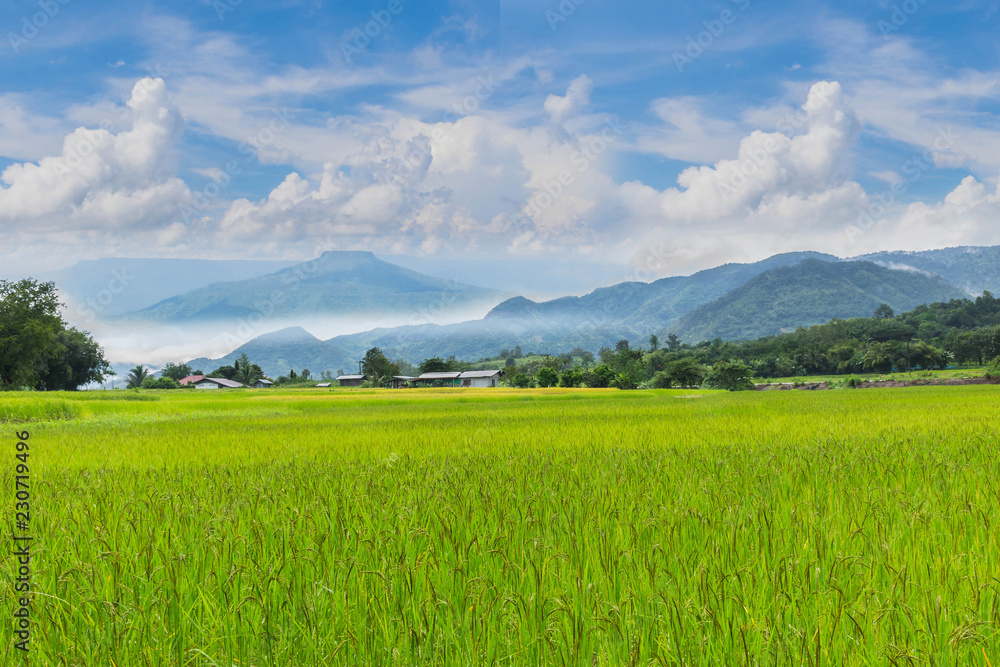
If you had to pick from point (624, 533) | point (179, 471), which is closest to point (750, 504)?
point (624, 533)

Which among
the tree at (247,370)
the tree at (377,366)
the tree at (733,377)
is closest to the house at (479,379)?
the tree at (377,366)

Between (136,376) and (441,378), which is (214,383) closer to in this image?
(136,376)

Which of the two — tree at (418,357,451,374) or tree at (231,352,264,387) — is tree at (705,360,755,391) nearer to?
tree at (418,357,451,374)

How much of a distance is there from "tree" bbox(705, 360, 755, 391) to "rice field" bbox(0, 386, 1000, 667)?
274ft

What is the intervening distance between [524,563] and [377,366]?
149 m

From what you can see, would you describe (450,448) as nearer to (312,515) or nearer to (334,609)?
(312,515)

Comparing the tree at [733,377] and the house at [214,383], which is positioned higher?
the house at [214,383]

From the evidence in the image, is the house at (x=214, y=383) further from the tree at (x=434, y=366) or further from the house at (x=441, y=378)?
the house at (x=441, y=378)

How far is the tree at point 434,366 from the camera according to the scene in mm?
151625

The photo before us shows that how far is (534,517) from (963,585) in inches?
111

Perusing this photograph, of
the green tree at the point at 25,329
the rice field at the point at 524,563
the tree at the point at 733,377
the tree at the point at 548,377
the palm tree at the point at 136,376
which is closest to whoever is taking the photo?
the rice field at the point at 524,563

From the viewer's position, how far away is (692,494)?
17.9 feet

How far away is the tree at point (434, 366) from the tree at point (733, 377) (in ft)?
264

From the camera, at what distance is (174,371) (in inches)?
6467
